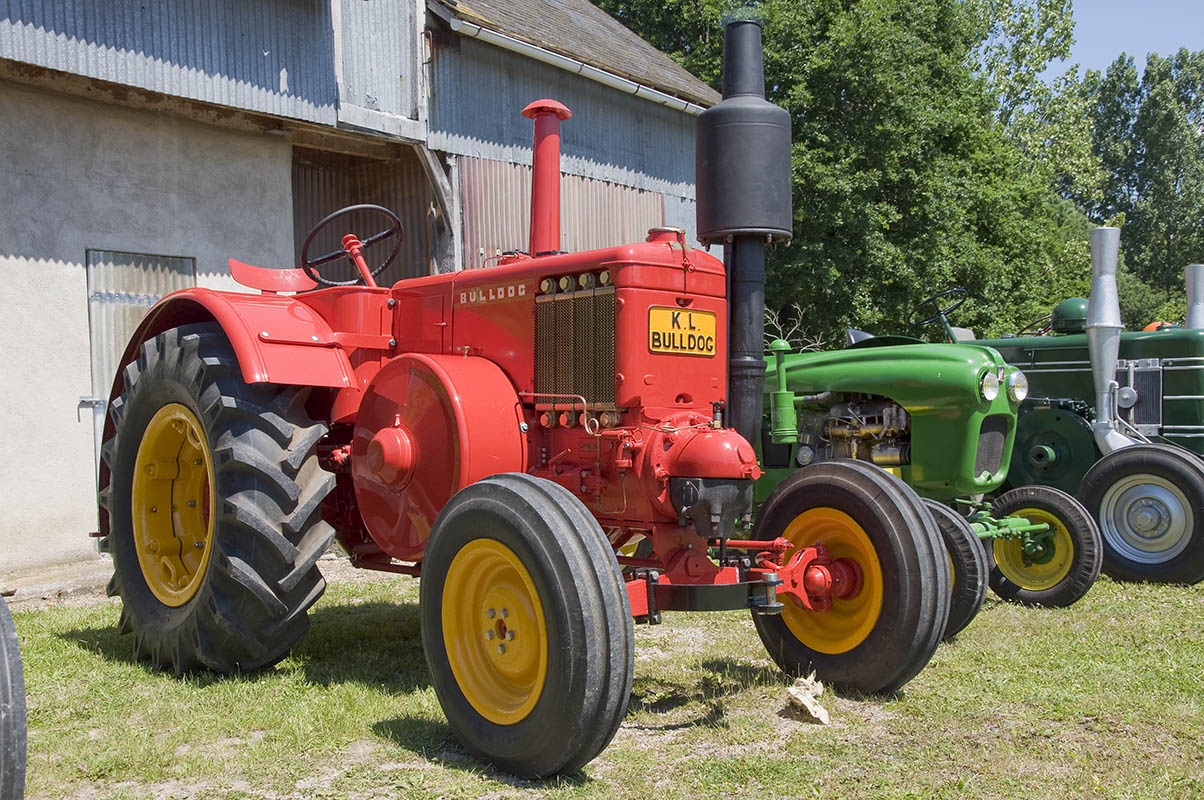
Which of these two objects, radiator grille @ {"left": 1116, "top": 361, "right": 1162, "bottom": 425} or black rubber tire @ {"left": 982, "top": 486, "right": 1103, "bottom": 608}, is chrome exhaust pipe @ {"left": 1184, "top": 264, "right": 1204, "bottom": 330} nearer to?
radiator grille @ {"left": 1116, "top": 361, "right": 1162, "bottom": 425}

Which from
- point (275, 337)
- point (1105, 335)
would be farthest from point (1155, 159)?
point (275, 337)

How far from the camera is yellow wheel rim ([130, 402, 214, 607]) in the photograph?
490 cm

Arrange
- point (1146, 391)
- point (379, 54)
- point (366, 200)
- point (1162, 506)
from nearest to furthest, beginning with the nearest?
point (1162, 506), point (1146, 391), point (379, 54), point (366, 200)

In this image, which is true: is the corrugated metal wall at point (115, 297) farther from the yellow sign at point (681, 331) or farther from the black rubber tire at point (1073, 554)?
the black rubber tire at point (1073, 554)

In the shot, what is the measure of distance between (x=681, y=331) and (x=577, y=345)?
41 centimetres

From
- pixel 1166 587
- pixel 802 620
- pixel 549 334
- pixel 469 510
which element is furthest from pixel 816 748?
pixel 1166 587

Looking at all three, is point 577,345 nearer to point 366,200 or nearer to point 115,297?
point 115,297

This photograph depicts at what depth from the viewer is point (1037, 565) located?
6.39 metres

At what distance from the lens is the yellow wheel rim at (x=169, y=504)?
490cm

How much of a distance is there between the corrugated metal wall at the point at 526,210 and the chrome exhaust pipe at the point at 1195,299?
4806 millimetres

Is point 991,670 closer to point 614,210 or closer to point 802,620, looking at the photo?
point 802,620

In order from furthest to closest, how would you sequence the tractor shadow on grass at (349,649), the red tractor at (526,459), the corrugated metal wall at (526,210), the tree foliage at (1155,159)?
the tree foliage at (1155,159)
the corrugated metal wall at (526,210)
the tractor shadow on grass at (349,649)
the red tractor at (526,459)

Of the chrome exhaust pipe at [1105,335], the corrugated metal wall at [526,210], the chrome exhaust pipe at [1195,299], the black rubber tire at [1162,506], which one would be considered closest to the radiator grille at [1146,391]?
the chrome exhaust pipe at [1195,299]

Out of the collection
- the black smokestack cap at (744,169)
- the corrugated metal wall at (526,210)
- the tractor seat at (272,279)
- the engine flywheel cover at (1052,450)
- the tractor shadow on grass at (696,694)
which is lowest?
the tractor shadow on grass at (696,694)
